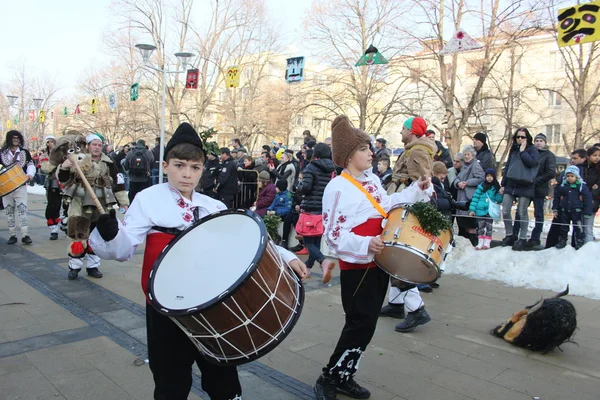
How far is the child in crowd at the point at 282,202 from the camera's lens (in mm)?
9219

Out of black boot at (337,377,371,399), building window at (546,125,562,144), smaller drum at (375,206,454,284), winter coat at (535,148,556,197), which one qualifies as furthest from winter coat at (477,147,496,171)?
building window at (546,125,562,144)

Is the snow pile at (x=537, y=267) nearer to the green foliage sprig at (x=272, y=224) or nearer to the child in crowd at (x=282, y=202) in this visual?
the green foliage sprig at (x=272, y=224)

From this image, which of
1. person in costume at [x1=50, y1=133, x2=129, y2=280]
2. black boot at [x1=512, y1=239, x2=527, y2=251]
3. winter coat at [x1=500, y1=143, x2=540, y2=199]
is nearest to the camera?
person in costume at [x1=50, y1=133, x2=129, y2=280]

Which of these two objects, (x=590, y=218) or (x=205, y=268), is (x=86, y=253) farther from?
(x=590, y=218)

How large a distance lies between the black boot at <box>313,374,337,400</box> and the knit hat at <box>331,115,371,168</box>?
156 centimetres

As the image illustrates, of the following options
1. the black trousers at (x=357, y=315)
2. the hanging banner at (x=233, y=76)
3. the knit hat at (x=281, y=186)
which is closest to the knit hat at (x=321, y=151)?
the knit hat at (x=281, y=186)

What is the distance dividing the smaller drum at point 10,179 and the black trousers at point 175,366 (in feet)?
22.4

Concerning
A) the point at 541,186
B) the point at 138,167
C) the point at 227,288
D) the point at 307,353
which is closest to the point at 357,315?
the point at 307,353

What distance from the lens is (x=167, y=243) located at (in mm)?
2516

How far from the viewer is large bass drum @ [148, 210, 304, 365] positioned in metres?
2.12

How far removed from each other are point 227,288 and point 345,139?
1739 mm

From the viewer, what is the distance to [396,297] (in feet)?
17.6

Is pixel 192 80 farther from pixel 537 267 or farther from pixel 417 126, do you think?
pixel 417 126

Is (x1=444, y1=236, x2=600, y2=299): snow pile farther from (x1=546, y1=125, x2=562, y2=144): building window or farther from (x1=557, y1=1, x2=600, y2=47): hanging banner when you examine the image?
(x1=546, y1=125, x2=562, y2=144): building window
